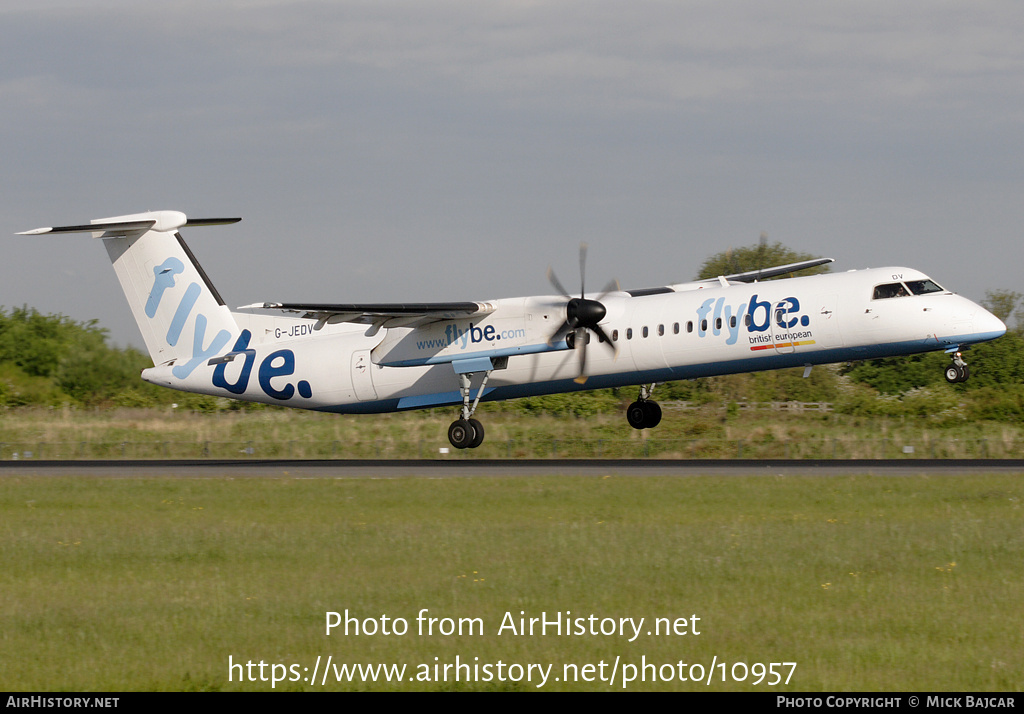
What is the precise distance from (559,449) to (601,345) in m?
8.80

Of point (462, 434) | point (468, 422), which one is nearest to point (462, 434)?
point (462, 434)

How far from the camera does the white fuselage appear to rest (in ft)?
92.6

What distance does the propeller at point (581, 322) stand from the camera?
30.7m

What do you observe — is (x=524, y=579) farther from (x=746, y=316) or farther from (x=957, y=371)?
(x=957, y=371)

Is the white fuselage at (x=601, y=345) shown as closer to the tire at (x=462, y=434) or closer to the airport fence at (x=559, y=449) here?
the tire at (x=462, y=434)

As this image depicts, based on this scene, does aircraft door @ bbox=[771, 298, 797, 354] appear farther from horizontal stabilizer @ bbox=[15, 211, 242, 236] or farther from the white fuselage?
horizontal stabilizer @ bbox=[15, 211, 242, 236]

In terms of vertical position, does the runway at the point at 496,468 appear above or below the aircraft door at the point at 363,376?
below

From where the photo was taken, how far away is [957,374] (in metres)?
27.5

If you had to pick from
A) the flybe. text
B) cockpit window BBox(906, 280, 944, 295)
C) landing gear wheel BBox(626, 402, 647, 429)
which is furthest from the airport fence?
cockpit window BBox(906, 280, 944, 295)

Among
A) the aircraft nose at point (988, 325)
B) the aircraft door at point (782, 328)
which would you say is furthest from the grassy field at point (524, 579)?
the aircraft door at point (782, 328)

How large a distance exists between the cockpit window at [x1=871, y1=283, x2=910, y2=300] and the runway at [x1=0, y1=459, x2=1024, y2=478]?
4601mm

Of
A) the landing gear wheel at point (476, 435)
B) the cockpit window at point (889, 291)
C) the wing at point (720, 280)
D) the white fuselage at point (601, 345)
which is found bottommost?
the landing gear wheel at point (476, 435)

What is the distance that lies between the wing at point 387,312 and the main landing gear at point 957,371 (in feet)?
43.2
